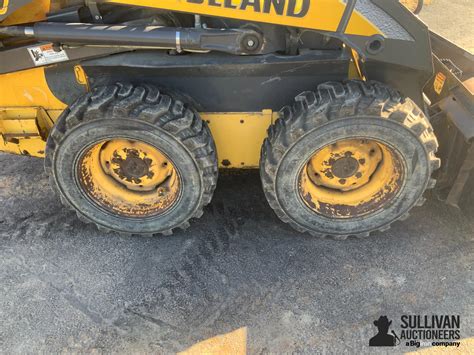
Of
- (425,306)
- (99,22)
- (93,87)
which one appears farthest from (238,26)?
(425,306)

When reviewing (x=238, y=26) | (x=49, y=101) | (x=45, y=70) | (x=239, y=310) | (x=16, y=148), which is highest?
(x=238, y=26)

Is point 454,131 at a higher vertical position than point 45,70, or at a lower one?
lower

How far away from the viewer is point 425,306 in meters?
3.06

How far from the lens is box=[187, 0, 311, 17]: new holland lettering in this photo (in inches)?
106

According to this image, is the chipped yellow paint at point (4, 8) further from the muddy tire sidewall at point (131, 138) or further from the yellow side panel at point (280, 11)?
the muddy tire sidewall at point (131, 138)

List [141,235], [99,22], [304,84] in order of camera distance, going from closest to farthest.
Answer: [99,22] < [304,84] < [141,235]

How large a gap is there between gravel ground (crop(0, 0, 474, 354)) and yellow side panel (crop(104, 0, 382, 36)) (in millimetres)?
1600

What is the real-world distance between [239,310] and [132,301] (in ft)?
2.44

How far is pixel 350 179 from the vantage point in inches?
134

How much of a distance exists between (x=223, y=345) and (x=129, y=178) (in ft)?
4.64

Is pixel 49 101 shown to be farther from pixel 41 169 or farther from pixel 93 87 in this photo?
pixel 41 169

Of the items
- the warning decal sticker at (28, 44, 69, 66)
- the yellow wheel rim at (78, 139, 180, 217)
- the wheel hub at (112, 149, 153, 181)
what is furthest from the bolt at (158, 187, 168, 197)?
the warning decal sticker at (28, 44, 69, 66)

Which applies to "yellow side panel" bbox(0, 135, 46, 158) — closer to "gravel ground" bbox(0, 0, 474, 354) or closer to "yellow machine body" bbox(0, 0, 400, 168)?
"yellow machine body" bbox(0, 0, 400, 168)

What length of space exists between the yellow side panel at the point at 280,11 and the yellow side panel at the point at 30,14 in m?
0.51
